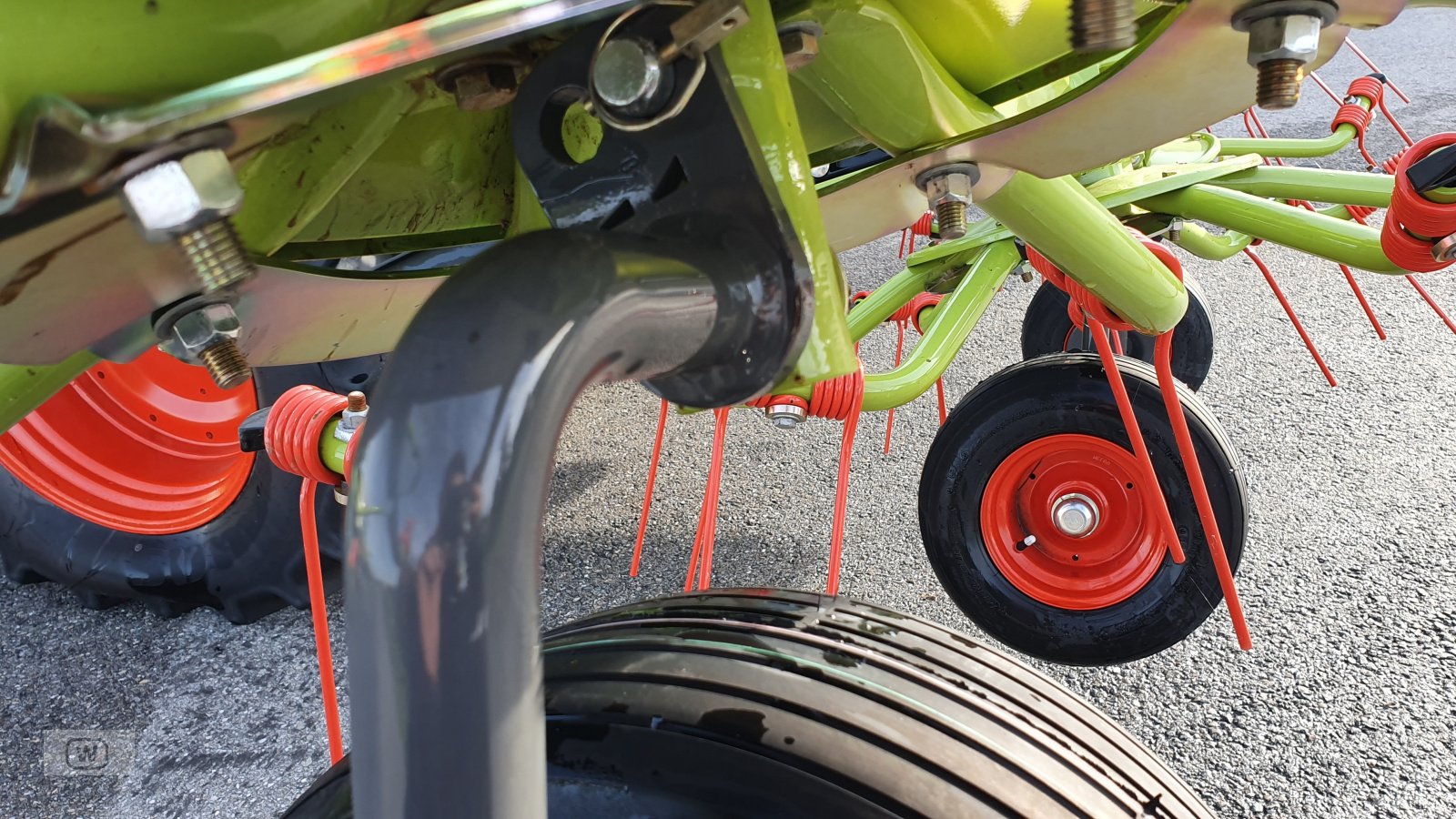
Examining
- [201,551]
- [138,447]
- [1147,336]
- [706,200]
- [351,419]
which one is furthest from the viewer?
[1147,336]

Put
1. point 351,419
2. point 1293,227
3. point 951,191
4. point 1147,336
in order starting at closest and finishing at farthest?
1. point 951,191
2. point 351,419
3. point 1293,227
4. point 1147,336

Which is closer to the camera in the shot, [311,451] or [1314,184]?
[311,451]

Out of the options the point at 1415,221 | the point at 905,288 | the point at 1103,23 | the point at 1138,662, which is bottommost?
the point at 1138,662

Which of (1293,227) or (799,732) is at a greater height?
(799,732)

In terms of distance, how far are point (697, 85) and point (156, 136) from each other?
0.66 feet

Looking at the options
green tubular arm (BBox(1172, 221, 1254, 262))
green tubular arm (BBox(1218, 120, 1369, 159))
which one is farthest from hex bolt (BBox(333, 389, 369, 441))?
green tubular arm (BBox(1218, 120, 1369, 159))

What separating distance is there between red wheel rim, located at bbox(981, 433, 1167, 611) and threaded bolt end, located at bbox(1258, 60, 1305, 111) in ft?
2.88

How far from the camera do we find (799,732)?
461mm

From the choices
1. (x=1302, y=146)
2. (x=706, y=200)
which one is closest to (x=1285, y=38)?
(x=706, y=200)

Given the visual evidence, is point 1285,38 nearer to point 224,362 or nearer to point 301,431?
point 224,362

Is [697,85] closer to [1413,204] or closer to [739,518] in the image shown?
[1413,204]

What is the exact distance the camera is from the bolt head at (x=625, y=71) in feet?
1.19

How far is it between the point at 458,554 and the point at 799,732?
9.8 inches

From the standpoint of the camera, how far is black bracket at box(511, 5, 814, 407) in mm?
406
